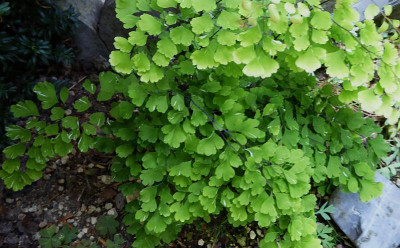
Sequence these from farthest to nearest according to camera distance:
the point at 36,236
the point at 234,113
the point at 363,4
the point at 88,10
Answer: the point at 363,4 → the point at 88,10 → the point at 36,236 → the point at 234,113

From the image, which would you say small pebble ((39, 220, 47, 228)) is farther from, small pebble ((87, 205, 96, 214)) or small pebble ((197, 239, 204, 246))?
small pebble ((197, 239, 204, 246))

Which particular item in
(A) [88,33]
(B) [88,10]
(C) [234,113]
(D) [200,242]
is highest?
(C) [234,113]

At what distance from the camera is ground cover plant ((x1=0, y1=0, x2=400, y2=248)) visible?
3.57 ft

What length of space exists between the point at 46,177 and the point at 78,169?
7.0 inches

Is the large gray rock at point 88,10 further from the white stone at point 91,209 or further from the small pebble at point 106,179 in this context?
the white stone at point 91,209

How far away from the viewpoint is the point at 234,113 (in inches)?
55.0

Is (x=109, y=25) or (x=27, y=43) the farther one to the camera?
(x=109, y=25)

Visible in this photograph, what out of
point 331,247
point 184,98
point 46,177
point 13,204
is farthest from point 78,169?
point 331,247

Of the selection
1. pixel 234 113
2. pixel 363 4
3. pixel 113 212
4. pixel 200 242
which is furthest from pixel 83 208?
pixel 363 4

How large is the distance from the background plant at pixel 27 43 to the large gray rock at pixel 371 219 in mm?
1870

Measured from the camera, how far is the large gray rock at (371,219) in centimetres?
197

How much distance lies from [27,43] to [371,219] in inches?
84.5

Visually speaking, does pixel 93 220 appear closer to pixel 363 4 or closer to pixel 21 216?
pixel 21 216

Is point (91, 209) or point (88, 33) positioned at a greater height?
point (88, 33)
